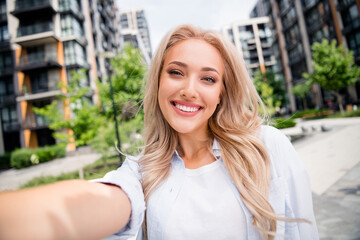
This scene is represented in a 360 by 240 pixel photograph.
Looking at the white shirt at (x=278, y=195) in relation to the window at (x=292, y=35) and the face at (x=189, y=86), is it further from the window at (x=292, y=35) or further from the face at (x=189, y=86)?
the window at (x=292, y=35)

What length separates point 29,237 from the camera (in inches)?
19.4

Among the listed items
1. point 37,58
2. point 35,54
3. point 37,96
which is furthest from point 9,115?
point 35,54

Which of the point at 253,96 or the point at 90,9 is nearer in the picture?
the point at 253,96

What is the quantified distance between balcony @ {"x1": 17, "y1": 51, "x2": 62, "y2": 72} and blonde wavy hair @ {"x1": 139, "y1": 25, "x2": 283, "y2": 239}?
22668 mm

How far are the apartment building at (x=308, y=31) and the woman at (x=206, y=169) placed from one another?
26.2m

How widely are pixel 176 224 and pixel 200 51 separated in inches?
40.4

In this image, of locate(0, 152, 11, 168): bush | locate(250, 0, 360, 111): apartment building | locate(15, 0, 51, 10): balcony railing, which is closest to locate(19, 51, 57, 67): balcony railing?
locate(15, 0, 51, 10): balcony railing

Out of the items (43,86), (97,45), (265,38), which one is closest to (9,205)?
(43,86)

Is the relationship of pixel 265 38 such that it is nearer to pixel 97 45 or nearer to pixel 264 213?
pixel 97 45

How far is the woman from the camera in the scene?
1027mm

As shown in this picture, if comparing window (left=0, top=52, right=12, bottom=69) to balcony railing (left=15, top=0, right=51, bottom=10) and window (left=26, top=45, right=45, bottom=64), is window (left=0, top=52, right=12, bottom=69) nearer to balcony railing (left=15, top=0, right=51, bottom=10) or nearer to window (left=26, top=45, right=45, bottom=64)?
window (left=26, top=45, right=45, bottom=64)

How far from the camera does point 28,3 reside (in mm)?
19859

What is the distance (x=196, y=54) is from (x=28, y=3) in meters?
26.8

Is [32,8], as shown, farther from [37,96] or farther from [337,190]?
[337,190]
